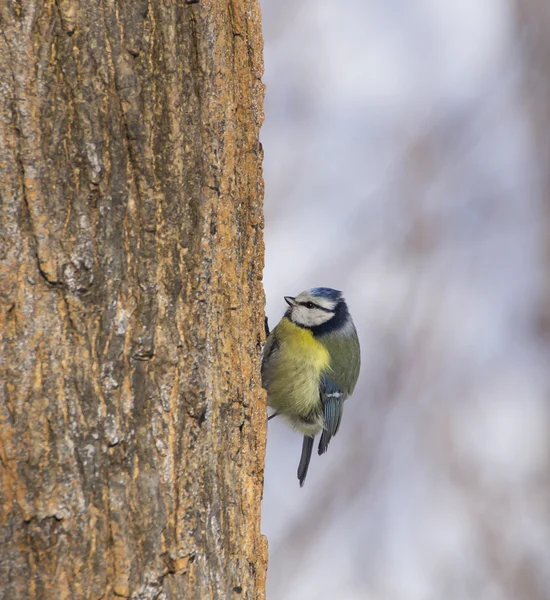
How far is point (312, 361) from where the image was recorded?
329cm

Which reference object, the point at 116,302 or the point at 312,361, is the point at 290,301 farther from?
the point at 116,302

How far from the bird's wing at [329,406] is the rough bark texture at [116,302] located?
182 centimetres

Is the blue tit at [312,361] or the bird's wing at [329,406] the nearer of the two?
the blue tit at [312,361]

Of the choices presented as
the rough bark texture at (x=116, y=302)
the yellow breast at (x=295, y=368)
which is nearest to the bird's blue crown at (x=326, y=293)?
the yellow breast at (x=295, y=368)

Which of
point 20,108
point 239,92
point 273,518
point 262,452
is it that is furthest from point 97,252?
point 273,518

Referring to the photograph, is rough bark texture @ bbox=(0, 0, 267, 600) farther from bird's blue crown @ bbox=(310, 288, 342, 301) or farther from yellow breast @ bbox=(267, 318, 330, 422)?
bird's blue crown @ bbox=(310, 288, 342, 301)

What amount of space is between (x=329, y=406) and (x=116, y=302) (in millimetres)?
2185

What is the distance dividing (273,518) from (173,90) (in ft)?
12.0

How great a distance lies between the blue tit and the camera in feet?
10.8

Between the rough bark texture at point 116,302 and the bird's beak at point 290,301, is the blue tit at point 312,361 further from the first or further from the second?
the rough bark texture at point 116,302

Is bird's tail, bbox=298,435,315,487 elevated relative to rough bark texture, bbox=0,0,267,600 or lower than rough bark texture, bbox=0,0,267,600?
lower

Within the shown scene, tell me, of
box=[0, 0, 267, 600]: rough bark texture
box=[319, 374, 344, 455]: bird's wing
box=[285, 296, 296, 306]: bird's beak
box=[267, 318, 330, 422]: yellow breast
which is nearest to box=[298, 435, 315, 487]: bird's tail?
box=[319, 374, 344, 455]: bird's wing

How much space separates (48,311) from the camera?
4.26 feet

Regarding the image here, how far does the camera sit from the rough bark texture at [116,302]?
1276 mm
